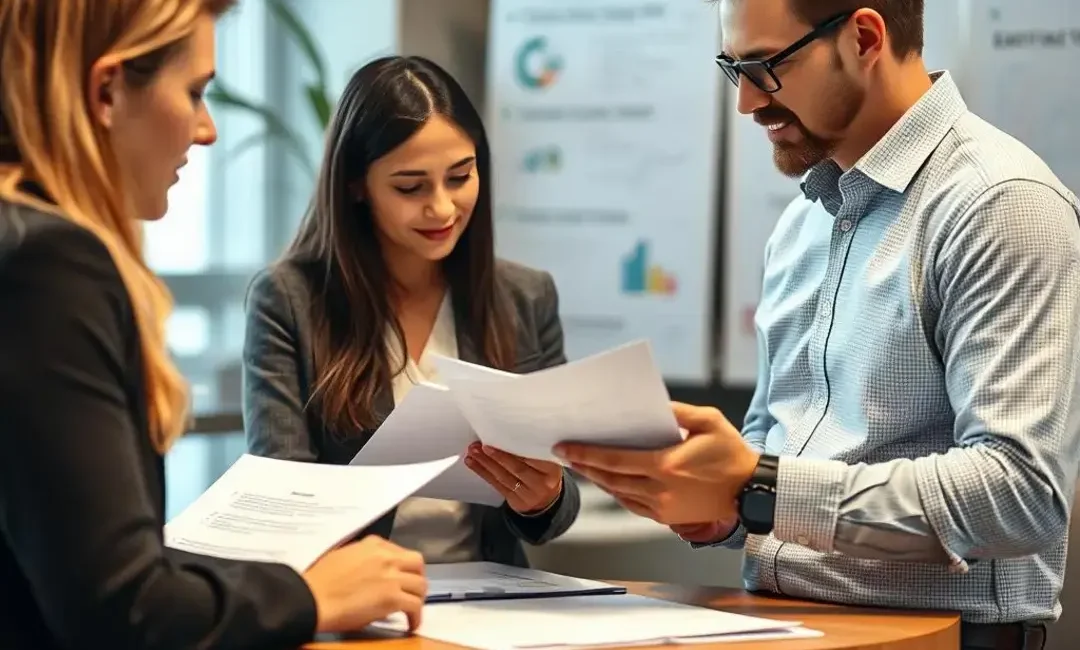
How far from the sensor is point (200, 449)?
421 cm

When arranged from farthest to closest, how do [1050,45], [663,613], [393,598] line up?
1. [1050,45]
2. [663,613]
3. [393,598]

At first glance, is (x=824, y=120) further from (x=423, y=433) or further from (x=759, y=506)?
(x=423, y=433)

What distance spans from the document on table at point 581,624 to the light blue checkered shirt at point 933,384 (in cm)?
15

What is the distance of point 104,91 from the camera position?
4.28ft

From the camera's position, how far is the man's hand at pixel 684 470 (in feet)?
5.03

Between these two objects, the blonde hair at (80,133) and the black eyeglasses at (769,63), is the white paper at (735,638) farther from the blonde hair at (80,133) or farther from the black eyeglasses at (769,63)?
the black eyeglasses at (769,63)

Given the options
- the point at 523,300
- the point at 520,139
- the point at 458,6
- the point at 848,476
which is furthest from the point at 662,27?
the point at 848,476

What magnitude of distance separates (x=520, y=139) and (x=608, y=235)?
40cm

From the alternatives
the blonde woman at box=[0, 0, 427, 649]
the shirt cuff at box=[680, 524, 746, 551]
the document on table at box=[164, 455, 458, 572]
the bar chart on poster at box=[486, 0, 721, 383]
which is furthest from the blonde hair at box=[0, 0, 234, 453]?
the bar chart on poster at box=[486, 0, 721, 383]

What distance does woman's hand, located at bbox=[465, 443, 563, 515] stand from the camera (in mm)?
1771

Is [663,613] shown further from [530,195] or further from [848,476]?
[530,195]

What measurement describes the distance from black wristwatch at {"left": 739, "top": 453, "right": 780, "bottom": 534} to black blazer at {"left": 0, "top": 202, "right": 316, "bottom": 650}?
64cm

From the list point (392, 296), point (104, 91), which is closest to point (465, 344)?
point (392, 296)

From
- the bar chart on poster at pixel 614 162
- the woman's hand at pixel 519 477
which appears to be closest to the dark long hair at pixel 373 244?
the woman's hand at pixel 519 477
